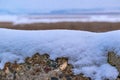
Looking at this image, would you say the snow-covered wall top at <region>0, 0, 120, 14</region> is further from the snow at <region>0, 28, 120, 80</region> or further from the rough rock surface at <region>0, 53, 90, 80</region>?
the rough rock surface at <region>0, 53, 90, 80</region>

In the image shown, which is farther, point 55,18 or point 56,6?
point 56,6

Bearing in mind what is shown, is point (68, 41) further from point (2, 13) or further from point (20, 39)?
point (2, 13)

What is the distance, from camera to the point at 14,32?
222cm

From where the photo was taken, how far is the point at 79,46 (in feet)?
7.11

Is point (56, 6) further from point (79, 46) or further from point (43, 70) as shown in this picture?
point (43, 70)

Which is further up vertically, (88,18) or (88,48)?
(88,18)

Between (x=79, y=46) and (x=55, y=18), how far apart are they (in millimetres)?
238

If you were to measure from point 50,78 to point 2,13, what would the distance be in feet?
1.65

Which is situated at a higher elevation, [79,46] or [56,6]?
[56,6]

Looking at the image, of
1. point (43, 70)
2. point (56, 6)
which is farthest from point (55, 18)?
point (43, 70)

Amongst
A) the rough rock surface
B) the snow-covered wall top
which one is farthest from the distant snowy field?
the rough rock surface

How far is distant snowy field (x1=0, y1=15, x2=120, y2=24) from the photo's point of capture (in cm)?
203

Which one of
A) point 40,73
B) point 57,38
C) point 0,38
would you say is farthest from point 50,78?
point 0,38

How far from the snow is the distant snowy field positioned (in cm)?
11
